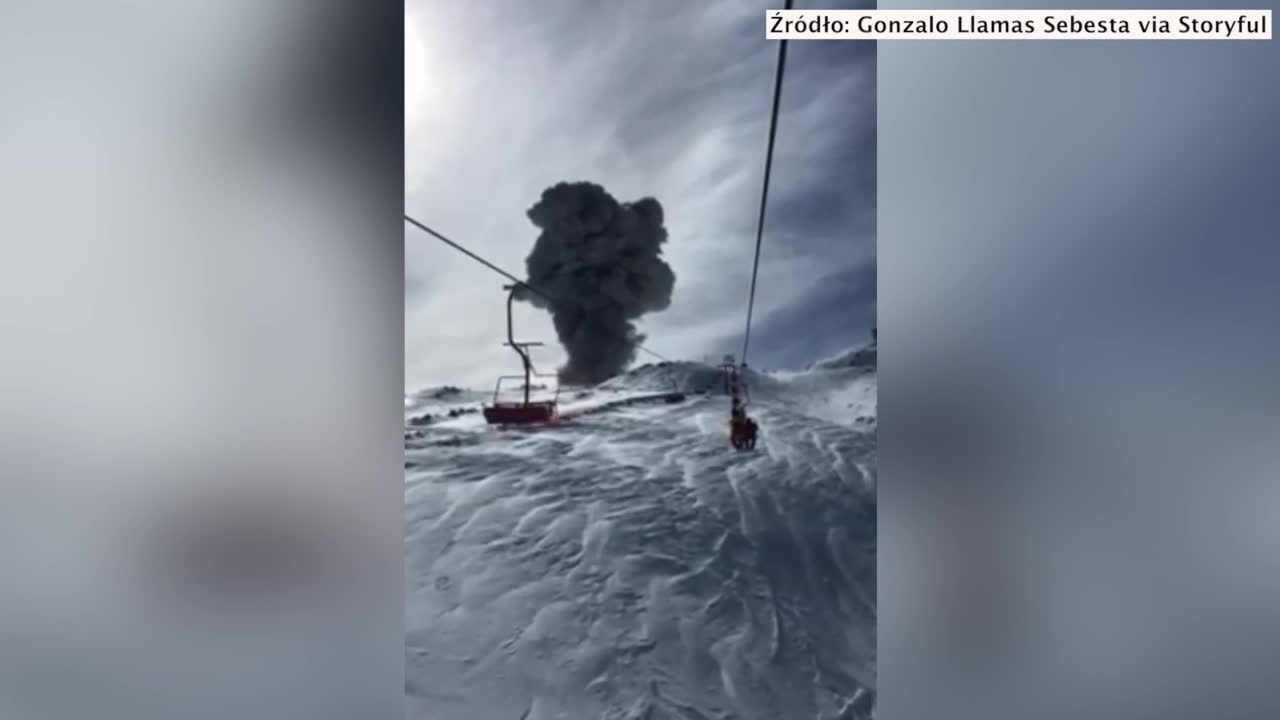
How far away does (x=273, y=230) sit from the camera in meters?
0.88

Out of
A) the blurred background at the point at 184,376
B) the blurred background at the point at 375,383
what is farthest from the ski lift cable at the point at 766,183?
the blurred background at the point at 184,376

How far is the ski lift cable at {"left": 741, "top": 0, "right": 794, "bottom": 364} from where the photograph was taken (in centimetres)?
102

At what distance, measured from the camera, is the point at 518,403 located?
41.1 inches

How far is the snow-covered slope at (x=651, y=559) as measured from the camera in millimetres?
949

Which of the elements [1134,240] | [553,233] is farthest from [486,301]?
[1134,240]

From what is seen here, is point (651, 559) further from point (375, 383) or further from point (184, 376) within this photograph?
point (184, 376)

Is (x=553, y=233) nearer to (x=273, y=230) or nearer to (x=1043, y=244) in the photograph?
(x=273, y=230)

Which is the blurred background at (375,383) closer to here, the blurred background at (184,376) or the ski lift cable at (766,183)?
the blurred background at (184,376)

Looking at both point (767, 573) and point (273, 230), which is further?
point (767, 573)

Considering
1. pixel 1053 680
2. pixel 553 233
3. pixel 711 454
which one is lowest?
pixel 1053 680

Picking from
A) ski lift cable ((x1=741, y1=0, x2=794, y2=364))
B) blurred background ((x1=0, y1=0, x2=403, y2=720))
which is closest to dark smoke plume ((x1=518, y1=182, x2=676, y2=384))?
ski lift cable ((x1=741, y1=0, x2=794, y2=364))

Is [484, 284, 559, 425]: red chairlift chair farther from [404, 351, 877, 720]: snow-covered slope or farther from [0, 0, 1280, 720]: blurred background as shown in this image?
[0, 0, 1280, 720]: blurred background

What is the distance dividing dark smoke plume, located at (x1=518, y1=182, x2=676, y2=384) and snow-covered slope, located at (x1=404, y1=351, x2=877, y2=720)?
7 centimetres

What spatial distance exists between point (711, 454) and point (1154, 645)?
→ 28.4 inches
